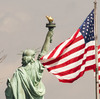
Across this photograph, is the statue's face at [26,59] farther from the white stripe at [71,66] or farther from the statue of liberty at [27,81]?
the white stripe at [71,66]

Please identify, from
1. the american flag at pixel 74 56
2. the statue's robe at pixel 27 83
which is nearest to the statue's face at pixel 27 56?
the statue's robe at pixel 27 83

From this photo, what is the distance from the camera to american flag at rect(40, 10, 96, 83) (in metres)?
47.4

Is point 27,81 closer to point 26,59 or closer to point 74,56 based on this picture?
point 26,59

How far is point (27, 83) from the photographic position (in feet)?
155

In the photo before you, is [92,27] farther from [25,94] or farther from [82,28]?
[25,94]

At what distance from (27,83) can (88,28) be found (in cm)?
354

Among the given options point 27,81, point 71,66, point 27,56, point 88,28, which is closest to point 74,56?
point 71,66

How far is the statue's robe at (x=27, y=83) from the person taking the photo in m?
47.3

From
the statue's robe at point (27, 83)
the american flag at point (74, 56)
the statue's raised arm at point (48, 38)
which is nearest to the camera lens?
the statue's robe at point (27, 83)

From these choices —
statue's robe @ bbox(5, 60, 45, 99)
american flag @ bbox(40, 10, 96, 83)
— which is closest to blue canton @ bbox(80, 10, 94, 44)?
american flag @ bbox(40, 10, 96, 83)

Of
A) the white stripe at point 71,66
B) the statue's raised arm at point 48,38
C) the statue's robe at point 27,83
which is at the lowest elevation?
the statue's robe at point 27,83

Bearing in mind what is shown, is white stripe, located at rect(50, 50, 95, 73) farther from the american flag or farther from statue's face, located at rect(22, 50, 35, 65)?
statue's face, located at rect(22, 50, 35, 65)

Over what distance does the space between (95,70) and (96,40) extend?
4.15 feet

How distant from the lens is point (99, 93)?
4731cm
